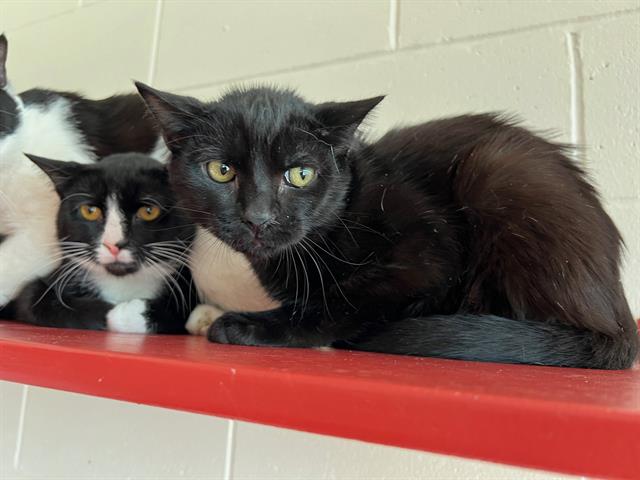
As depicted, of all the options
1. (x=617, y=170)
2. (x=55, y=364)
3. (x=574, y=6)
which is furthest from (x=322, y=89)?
(x=55, y=364)

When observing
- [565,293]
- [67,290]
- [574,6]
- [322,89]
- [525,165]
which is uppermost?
[574,6]

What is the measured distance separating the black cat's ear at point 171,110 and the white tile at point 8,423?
109 centimetres

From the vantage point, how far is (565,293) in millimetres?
→ 745

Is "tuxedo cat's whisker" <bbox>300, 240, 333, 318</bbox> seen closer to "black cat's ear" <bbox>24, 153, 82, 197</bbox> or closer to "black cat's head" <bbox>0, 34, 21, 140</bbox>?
"black cat's ear" <bbox>24, 153, 82, 197</bbox>

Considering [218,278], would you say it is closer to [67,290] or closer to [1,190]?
[67,290]

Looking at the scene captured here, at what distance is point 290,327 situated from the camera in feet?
2.71

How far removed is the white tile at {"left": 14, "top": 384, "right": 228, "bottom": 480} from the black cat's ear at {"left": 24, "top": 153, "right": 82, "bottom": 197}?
58 centimetres

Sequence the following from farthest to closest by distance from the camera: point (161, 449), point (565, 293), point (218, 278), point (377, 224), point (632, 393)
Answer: point (161, 449) < point (218, 278) < point (377, 224) < point (565, 293) < point (632, 393)

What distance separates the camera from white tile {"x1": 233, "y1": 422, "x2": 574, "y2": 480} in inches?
41.0

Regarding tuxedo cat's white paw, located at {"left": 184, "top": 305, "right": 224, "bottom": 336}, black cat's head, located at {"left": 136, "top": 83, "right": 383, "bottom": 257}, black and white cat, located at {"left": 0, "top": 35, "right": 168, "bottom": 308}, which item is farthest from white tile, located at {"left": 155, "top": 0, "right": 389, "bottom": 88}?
tuxedo cat's white paw, located at {"left": 184, "top": 305, "right": 224, "bottom": 336}

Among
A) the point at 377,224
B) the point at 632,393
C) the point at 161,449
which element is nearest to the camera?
the point at 632,393

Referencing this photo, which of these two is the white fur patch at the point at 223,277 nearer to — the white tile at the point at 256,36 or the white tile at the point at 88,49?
the white tile at the point at 256,36

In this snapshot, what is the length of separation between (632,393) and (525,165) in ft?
1.51

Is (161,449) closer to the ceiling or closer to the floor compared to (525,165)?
closer to the floor
